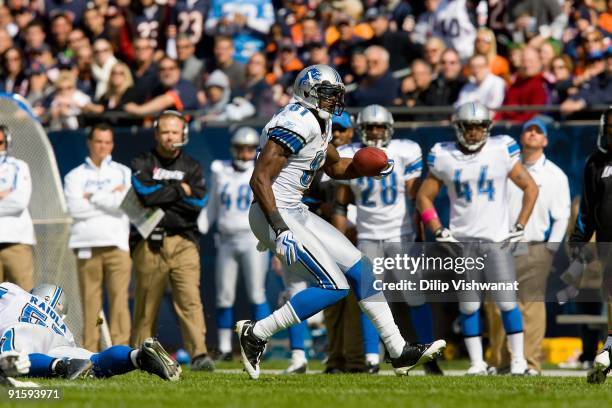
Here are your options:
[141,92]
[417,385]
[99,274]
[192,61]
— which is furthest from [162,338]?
[417,385]

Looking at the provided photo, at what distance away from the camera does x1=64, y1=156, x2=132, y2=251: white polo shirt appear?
38.3 feet

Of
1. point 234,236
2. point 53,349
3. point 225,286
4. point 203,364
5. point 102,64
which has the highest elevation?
point 102,64

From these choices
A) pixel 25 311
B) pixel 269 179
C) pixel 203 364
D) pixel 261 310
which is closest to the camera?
pixel 25 311

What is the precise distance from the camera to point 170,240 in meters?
11.1

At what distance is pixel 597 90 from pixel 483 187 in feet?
9.79

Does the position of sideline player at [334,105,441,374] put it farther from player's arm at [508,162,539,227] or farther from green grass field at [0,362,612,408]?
green grass field at [0,362,612,408]

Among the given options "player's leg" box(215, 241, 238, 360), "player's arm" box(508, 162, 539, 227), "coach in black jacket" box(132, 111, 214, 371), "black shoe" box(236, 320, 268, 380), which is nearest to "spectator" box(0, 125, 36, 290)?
"coach in black jacket" box(132, 111, 214, 371)

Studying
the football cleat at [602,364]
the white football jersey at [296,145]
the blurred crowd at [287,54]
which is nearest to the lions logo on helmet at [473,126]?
the blurred crowd at [287,54]

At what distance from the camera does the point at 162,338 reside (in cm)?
1316

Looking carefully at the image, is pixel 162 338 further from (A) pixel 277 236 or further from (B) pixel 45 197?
(A) pixel 277 236

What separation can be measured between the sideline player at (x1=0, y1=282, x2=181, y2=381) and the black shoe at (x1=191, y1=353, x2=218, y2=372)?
2.57m

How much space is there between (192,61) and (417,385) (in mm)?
7965

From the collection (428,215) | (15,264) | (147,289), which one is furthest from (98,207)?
(428,215)

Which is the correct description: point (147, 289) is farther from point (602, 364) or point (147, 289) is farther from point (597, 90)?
point (597, 90)
